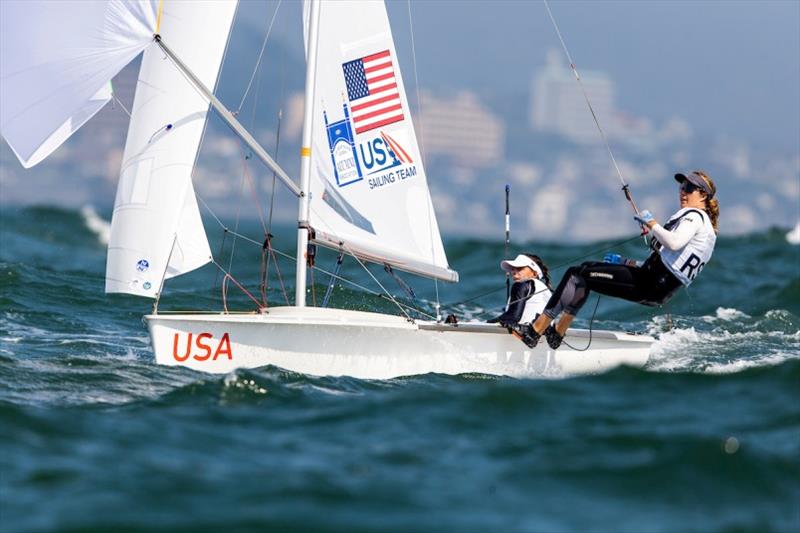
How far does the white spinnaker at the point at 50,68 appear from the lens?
8.45m

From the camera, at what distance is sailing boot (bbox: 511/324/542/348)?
29.5 ft

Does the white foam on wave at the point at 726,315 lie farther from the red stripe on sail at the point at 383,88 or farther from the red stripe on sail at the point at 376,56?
the red stripe on sail at the point at 376,56

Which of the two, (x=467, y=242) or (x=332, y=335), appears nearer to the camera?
(x=332, y=335)

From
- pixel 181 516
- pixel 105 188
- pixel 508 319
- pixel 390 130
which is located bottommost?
pixel 181 516

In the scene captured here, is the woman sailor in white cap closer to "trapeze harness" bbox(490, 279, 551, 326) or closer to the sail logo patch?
"trapeze harness" bbox(490, 279, 551, 326)

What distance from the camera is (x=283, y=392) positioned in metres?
7.99

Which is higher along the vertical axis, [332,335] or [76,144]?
[76,144]

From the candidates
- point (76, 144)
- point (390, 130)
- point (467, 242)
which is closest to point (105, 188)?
point (76, 144)

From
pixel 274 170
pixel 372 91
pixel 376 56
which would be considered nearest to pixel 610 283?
pixel 372 91

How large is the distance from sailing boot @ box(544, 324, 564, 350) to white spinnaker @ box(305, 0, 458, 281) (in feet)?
3.19

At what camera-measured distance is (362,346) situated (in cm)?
894

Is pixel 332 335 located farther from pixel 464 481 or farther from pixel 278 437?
pixel 464 481

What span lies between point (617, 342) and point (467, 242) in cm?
1572

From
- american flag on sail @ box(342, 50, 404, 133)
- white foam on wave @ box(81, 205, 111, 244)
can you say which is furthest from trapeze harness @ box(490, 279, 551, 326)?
white foam on wave @ box(81, 205, 111, 244)
